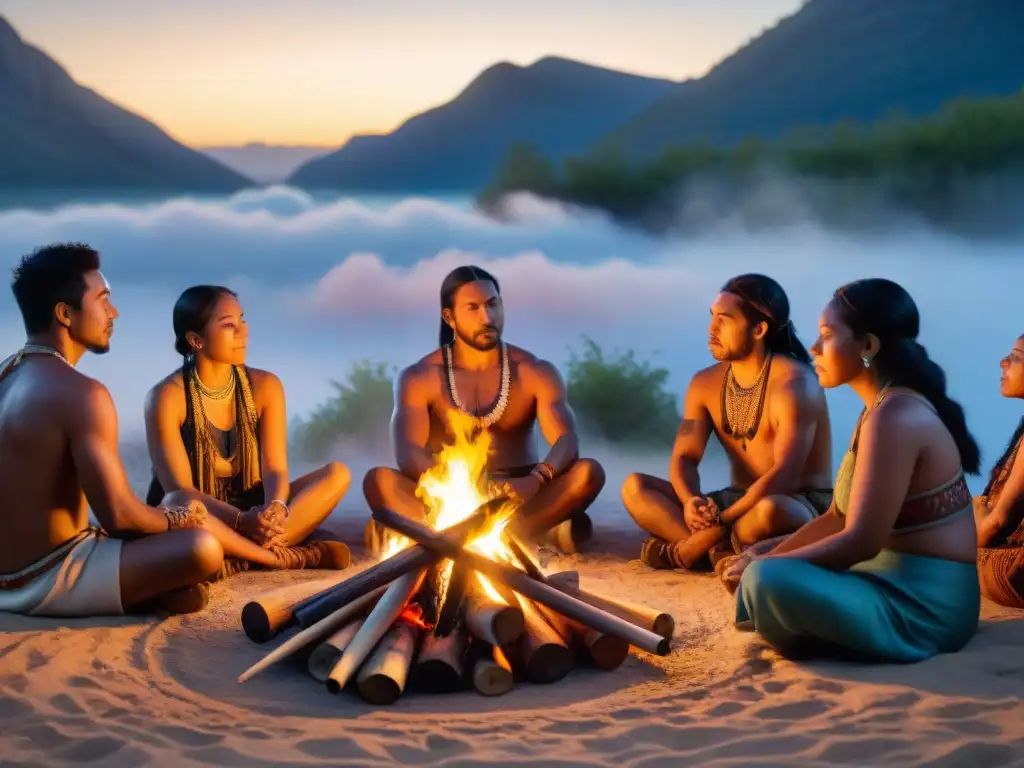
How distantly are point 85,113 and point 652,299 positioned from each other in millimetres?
5516

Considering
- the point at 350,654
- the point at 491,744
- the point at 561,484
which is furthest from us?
the point at 561,484

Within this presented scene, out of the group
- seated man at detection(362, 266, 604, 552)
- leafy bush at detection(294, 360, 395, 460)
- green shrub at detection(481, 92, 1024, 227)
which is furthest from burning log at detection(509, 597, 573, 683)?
green shrub at detection(481, 92, 1024, 227)

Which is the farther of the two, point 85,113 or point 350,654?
Result: point 85,113

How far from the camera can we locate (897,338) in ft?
14.2

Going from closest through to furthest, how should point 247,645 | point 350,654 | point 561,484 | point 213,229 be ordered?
point 350,654
point 247,645
point 561,484
point 213,229

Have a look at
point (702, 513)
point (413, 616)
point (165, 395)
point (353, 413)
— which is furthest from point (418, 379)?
point (353, 413)

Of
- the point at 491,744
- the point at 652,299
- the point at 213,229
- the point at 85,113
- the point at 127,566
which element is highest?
the point at 85,113

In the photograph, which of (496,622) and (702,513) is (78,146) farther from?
(496,622)

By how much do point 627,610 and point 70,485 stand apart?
2.24 m

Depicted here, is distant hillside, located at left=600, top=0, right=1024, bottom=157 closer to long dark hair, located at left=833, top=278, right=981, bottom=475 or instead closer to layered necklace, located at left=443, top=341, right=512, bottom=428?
layered necklace, located at left=443, top=341, right=512, bottom=428

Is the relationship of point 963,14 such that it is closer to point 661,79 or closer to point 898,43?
point 898,43

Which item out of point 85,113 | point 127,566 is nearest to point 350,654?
point 127,566

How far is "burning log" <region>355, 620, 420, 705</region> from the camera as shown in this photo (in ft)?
13.5

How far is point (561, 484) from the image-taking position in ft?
21.5
